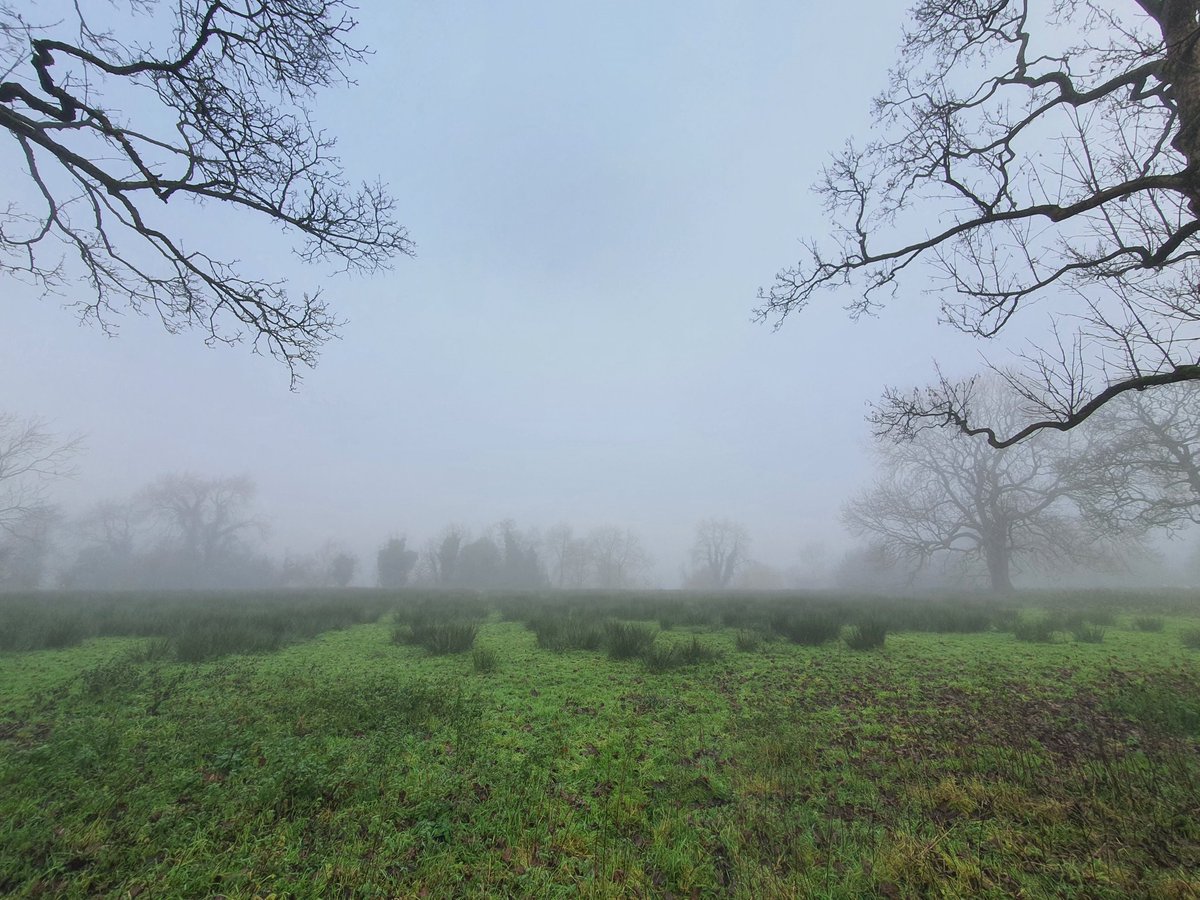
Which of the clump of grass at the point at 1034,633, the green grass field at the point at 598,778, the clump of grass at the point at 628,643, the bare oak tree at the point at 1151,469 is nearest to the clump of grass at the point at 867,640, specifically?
the green grass field at the point at 598,778

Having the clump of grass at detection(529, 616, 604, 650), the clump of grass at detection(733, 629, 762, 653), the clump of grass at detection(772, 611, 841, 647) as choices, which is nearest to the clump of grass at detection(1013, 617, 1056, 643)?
the clump of grass at detection(772, 611, 841, 647)

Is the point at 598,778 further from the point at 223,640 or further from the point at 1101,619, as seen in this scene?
the point at 1101,619

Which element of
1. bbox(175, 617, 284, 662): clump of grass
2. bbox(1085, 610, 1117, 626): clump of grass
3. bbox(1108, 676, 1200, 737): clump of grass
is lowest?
bbox(1085, 610, 1117, 626): clump of grass

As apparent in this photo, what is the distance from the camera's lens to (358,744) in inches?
140

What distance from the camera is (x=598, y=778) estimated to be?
3180 millimetres

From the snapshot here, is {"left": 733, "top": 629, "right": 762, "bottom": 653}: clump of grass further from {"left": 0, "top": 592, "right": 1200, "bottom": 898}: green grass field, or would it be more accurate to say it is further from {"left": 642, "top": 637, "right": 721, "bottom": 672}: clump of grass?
{"left": 0, "top": 592, "right": 1200, "bottom": 898}: green grass field

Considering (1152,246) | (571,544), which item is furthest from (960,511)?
(571,544)

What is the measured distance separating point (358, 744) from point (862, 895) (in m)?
3.42

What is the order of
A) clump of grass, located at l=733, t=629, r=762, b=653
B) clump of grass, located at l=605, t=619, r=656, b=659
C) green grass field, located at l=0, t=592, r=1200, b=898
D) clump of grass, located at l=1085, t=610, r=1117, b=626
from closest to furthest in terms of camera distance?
green grass field, located at l=0, t=592, r=1200, b=898 < clump of grass, located at l=605, t=619, r=656, b=659 < clump of grass, located at l=733, t=629, r=762, b=653 < clump of grass, located at l=1085, t=610, r=1117, b=626

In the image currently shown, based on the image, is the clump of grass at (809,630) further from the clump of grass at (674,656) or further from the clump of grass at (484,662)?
the clump of grass at (484,662)

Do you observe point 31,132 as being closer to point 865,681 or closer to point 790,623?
point 865,681

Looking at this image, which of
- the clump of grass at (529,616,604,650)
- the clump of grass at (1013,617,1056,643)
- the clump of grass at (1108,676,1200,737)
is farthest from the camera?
the clump of grass at (1013,617,1056,643)

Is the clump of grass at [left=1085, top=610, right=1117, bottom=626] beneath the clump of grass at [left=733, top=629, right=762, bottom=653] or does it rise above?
beneath

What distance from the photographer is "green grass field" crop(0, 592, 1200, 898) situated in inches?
85.6
